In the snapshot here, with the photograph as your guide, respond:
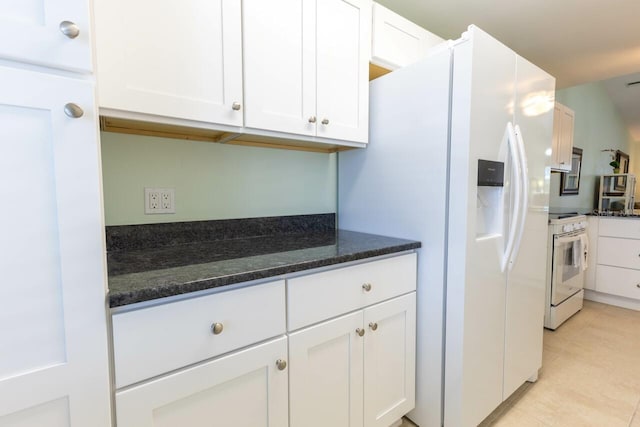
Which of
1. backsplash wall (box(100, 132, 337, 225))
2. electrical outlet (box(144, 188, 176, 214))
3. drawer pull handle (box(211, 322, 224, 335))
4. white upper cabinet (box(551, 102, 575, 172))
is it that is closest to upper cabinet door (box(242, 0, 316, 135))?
backsplash wall (box(100, 132, 337, 225))

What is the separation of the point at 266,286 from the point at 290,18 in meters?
1.09

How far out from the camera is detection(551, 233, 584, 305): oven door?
101 inches

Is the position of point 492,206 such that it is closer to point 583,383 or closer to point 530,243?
point 530,243

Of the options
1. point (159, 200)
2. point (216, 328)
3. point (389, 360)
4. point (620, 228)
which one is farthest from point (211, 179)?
point (620, 228)

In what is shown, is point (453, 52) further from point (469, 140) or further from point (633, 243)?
point (633, 243)

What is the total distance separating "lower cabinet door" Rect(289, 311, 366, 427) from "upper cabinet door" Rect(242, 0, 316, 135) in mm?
836

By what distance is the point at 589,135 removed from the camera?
4566 mm

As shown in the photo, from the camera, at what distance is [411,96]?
144 centimetres

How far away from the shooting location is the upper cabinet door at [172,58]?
3.03ft

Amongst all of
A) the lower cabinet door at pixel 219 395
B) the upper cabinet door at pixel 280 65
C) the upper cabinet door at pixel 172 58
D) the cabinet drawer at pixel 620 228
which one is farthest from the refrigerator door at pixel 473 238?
the cabinet drawer at pixel 620 228

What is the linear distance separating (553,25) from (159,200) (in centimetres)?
272

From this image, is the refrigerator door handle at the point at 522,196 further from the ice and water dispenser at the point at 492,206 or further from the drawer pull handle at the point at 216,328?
the drawer pull handle at the point at 216,328

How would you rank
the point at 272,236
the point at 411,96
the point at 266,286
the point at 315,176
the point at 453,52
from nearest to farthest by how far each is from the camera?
1. the point at 266,286
2. the point at 453,52
3. the point at 411,96
4. the point at 272,236
5. the point at 315,176

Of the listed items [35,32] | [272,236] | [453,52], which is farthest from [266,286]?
[453,52]
